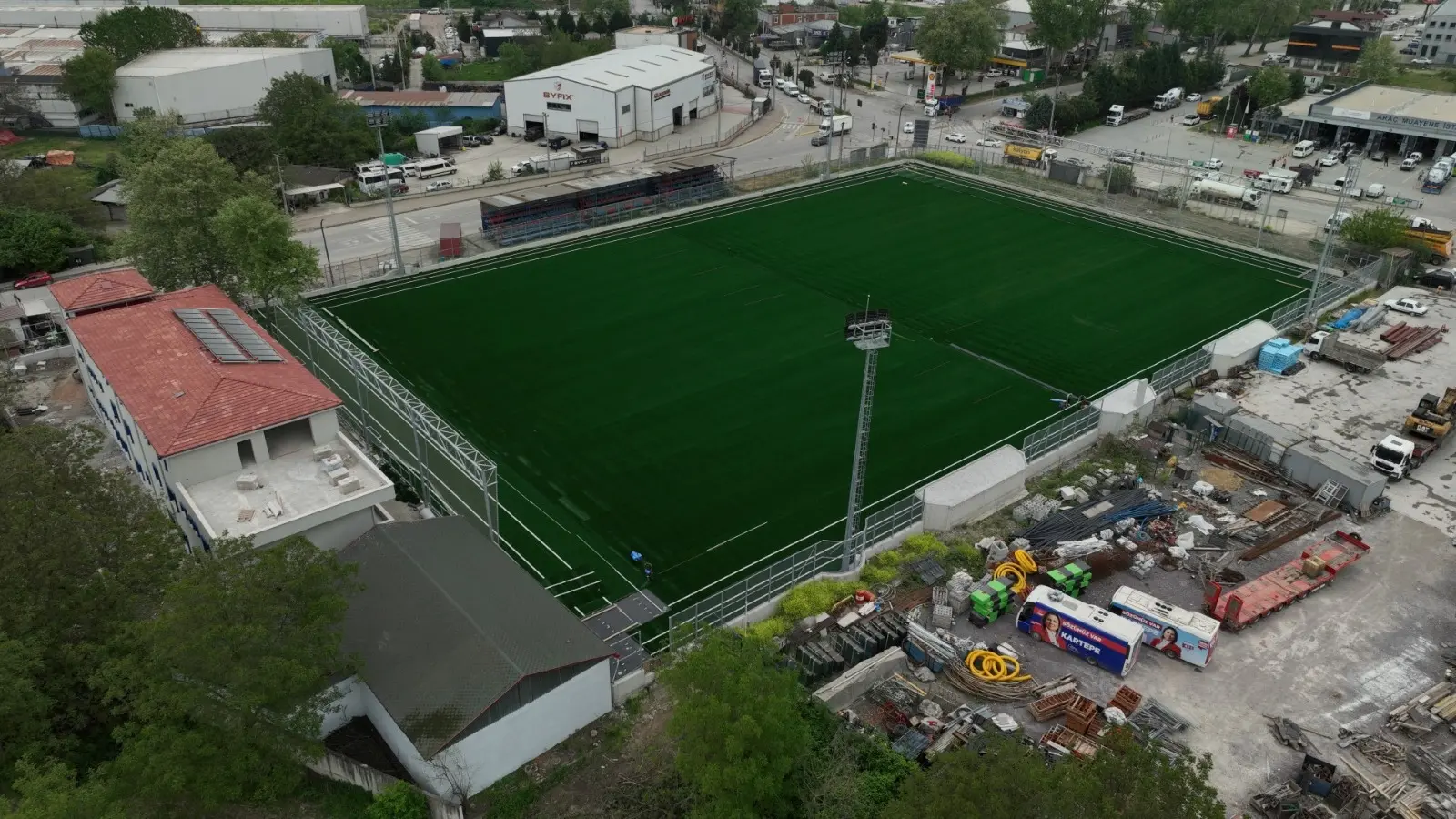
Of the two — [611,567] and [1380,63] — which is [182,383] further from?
[1380,63]

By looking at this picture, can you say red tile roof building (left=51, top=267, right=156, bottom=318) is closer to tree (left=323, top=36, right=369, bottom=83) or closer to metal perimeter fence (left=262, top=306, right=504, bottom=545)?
metal perimeter fence (left=262, top=306, right=504, bottom=545)

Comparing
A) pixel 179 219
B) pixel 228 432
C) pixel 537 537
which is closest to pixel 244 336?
A: pixel 228 432

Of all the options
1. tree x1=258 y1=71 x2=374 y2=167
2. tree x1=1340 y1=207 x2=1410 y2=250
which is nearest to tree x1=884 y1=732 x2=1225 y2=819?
tree x1=1340 y1=207 x2=1410 y2=250

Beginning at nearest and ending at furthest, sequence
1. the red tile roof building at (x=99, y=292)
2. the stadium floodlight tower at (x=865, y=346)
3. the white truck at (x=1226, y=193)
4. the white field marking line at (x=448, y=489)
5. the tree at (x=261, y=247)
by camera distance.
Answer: the stadium floodlight tower at (x=865, y=346)
the white field marking line at (x=448, y=489)
the red tile roof building at (x=99, y=292)
the tree at (x=261, y=247)
the white truck at (x=1226, y=193)

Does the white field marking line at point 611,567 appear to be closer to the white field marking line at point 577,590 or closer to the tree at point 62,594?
the white field marking line at point 577,590

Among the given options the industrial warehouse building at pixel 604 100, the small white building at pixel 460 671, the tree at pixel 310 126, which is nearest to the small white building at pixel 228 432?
the small white building at pixel 460 671

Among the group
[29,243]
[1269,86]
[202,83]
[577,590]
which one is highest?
[1269,86]
